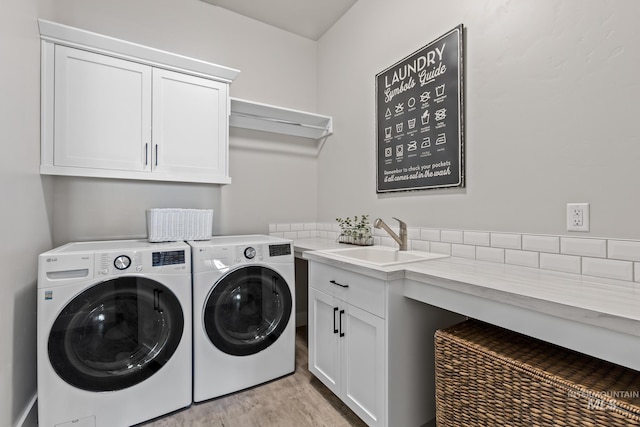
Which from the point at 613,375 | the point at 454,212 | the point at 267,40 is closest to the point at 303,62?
the point at 267,40

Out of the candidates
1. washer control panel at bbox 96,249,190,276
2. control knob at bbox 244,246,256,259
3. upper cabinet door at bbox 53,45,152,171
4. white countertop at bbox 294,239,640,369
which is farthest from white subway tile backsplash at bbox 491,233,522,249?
upper cabinet door at bbox 53,45,152,171

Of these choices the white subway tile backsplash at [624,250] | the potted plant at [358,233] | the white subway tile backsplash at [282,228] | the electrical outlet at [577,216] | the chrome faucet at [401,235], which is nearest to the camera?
the white subway tile backsplash at [624,250]

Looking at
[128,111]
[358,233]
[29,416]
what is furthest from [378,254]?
[29,416]

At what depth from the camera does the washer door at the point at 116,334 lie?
4.88 ft

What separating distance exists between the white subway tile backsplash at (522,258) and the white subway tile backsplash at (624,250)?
264 millimetres

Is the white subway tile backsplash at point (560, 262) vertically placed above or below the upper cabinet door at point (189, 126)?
below

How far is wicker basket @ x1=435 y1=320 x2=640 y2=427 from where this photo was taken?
2.84 feet

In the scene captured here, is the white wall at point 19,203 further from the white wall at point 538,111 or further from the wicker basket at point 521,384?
the white wall at point 538,111

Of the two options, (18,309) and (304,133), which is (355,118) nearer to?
(304,133)

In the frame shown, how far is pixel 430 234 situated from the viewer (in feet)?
6.45

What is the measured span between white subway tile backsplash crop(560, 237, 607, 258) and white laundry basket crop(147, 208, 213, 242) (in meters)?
2.13

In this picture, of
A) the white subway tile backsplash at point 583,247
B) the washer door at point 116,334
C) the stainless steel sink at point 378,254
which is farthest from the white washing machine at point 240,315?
the white subway tile backsplash at point 583,247

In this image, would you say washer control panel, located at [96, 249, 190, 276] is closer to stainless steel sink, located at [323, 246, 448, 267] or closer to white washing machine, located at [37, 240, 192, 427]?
white washing machine, located at [37, 240, 192, 427]

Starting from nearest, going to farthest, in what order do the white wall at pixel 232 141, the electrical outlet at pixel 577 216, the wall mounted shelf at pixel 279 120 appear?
the electrical outlet at pixel 577 216 → the white wall at pixel 232 141 → the wall mounted shelf at pixel 279 120
